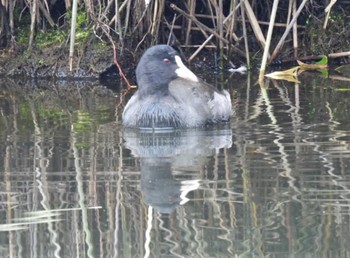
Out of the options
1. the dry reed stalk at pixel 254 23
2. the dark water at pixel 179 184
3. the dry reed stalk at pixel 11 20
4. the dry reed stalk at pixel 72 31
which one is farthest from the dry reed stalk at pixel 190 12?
the dark water at pixel 179 184

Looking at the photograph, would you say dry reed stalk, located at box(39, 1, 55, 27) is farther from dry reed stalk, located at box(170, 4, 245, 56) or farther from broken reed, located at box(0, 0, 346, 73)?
dry reed stalk, located at box(170, 4, 245, 56)

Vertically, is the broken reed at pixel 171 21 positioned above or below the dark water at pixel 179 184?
above

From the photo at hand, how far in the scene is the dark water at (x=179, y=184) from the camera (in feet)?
15.5

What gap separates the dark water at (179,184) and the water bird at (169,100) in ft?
0.51

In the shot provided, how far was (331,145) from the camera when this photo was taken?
22.2 ft

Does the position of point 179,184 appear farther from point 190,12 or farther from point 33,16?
point 33,16

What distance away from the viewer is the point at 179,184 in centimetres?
583

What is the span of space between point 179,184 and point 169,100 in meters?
2.10

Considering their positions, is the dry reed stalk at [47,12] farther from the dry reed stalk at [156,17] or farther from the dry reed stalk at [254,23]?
the dry reed stalk at [254,23]

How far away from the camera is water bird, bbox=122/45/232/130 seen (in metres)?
7.72

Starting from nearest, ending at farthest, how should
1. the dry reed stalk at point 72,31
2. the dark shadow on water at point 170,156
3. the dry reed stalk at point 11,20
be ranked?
the dark shadow on water at point 170,156
the dry reed stalk at point 72,31
the dry reed stalk at point 11,20

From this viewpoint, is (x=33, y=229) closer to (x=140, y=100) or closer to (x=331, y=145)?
(x=331, y=145)

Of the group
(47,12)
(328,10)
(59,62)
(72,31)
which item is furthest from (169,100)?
(47,12)

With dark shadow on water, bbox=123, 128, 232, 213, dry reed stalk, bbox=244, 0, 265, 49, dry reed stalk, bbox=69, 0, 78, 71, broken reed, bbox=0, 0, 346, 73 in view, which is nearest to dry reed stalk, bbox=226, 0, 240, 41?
broken reed, bbox=0, 0, 346, 73
